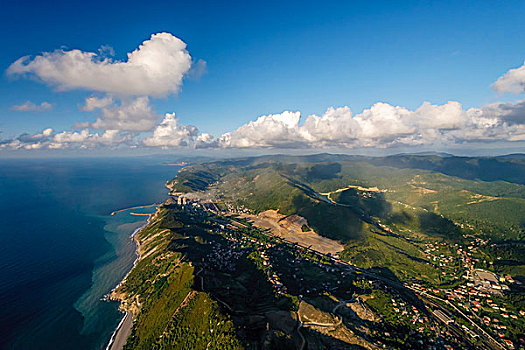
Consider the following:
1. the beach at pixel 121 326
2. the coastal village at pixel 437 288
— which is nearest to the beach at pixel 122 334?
the beach at pixel 121 326

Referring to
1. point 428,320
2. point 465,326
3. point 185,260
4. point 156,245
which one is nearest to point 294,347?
point 428,320

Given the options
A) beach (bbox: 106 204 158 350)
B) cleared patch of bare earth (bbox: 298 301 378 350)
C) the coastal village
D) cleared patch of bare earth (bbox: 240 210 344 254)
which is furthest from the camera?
cleared patch of bare earth (bbox: 240 210 344 254)

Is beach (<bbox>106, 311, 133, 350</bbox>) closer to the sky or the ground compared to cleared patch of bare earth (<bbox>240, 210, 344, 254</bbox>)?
closer to the sky

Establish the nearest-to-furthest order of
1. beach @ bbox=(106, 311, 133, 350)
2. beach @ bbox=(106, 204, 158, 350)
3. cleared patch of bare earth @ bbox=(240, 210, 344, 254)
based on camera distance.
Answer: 1. beach @ bbox=(106, 311, 133, 350)
2. beach @ bbox=(106, 204, 158, 350)
3. cleared patch of bare earth @ bbox=(240, 210, 344, 254)

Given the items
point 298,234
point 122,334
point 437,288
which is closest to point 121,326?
point 122,334

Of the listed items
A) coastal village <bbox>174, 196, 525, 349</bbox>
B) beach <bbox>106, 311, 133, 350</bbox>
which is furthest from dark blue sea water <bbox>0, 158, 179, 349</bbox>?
coastal village <bbox>174, 196, 525, 349</bbox>

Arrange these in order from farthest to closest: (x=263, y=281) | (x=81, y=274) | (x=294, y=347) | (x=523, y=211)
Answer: (x=523, y=211)
(x=81, y=274)
(x=263, y=281)
(x=294, y=347)

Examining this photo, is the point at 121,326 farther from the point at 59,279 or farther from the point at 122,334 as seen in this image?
the point at 59,279

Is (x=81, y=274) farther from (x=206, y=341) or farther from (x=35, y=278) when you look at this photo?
(x=206, y=341)

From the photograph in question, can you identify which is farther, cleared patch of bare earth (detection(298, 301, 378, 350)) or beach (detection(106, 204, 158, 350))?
beach (detection(106, 204, 158, 350))

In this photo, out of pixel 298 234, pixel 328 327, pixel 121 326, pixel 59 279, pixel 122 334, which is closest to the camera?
pixel 328 327

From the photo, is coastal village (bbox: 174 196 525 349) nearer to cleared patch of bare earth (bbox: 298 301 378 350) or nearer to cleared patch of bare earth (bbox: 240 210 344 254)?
cleared patch of bare earth (bbox: 240 210 344 254)
